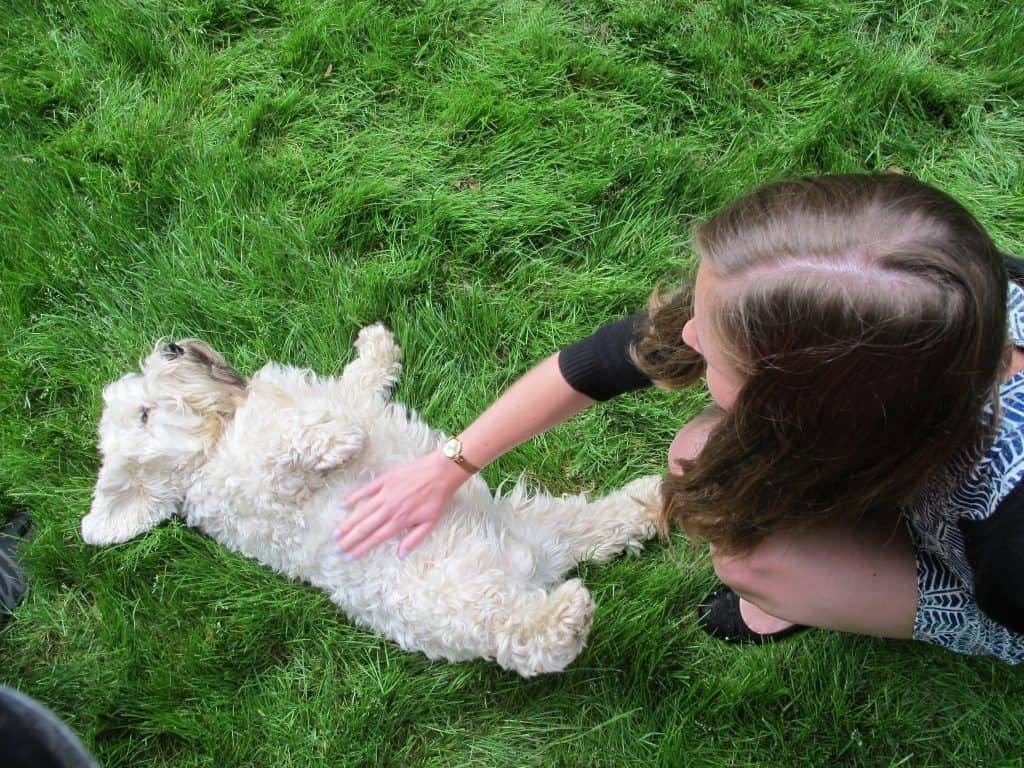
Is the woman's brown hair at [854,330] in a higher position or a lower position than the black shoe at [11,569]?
higher

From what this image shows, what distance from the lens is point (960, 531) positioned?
169 cm

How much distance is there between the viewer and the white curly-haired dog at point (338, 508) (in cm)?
216

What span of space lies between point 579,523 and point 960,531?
1.23 metres

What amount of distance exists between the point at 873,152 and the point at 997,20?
0.82 meters

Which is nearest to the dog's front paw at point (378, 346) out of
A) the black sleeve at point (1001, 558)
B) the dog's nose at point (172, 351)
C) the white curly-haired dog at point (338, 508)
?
the white curly-haired dog at point (338, 508)

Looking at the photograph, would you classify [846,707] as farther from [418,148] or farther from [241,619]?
[418,148]

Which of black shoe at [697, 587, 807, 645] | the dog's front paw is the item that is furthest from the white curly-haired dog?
black shoe at [697, 587, 807, 645]

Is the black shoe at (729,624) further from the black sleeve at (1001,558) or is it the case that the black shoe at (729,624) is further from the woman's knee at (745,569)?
the black sleeve at (1001,558)

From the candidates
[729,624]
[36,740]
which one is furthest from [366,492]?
[729,624]

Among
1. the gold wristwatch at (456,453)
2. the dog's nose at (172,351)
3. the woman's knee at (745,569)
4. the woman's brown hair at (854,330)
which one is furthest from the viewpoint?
the dog's nose at (172,351)

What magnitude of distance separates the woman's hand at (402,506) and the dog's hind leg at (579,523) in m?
0.38

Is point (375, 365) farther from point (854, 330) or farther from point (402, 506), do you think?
point (854, 330)

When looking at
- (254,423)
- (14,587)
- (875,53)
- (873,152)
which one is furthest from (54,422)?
(875,53)

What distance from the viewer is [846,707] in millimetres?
2430
